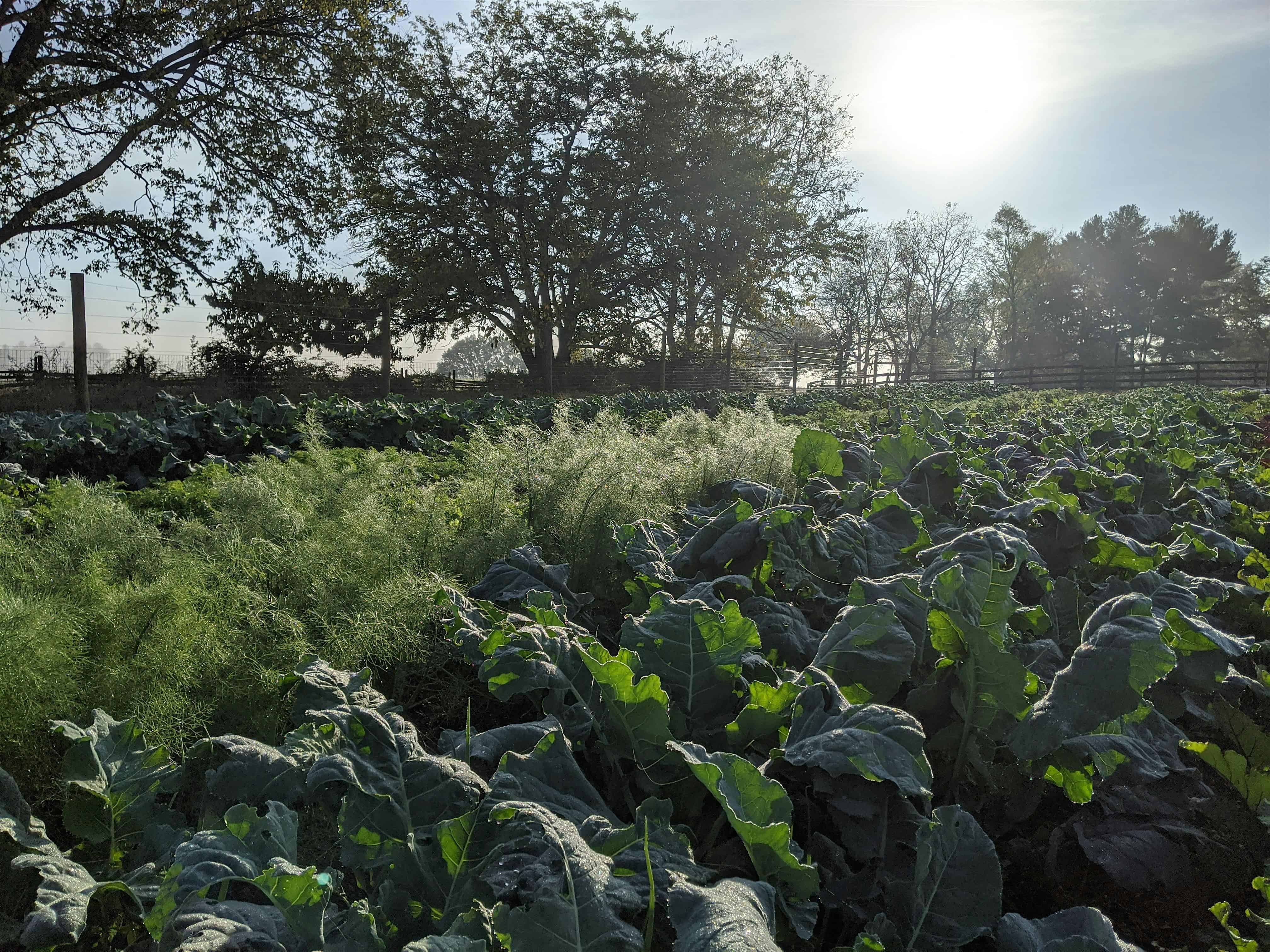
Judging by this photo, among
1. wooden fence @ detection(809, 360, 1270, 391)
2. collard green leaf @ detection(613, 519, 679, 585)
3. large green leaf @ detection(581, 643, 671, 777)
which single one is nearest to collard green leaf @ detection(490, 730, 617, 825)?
large green leaf @ detection(581, 643, 671, 777)

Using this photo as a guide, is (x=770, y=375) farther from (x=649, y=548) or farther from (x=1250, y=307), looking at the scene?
(x=1250, y=307)

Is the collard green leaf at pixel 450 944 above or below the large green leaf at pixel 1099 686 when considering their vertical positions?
below

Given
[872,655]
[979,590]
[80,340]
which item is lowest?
[872,655]

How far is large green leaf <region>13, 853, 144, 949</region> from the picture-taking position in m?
1.23

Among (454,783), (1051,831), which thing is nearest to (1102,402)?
(1051,831)

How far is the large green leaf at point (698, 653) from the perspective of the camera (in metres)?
1.72

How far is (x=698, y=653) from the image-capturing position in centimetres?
174

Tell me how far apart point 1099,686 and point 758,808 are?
0.81 m

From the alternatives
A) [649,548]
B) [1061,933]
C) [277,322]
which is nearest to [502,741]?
[1061,933]

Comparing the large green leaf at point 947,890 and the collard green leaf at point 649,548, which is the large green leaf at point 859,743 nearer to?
the large green leaf at point 947,890

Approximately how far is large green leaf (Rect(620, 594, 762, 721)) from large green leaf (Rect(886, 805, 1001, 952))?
53 cm

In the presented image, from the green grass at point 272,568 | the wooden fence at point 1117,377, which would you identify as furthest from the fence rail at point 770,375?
the green grass at point 272,568

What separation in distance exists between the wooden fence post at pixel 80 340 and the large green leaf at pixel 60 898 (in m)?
11.4

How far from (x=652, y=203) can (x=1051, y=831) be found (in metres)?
27.1
